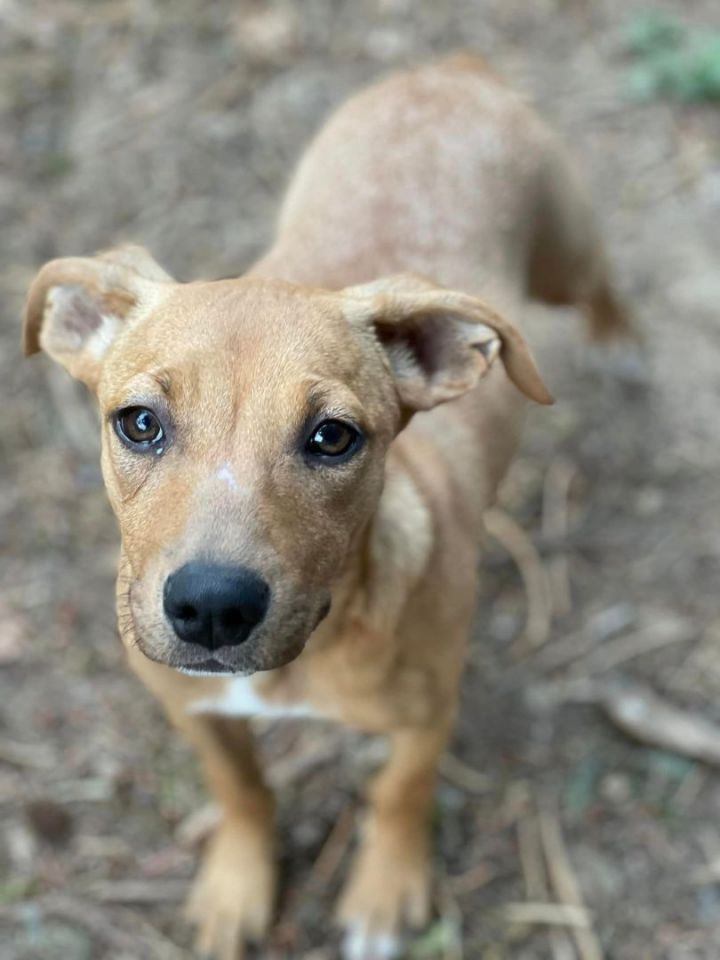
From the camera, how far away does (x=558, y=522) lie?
6.06 m

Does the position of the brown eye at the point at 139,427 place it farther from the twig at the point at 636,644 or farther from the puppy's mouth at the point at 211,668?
the twig at the point at 636,644

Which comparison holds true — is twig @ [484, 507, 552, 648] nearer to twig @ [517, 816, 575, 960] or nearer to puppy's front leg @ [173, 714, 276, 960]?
twig @ [517, 816, 575, 960]

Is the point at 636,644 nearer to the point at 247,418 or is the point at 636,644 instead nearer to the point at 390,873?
the point at 390,873

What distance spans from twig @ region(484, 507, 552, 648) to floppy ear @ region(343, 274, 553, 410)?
211 cm

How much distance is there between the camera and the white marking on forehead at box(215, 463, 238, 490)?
2.91m

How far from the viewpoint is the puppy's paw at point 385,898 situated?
4691mm

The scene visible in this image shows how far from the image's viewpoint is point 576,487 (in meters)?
6.19

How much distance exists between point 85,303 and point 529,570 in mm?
2960

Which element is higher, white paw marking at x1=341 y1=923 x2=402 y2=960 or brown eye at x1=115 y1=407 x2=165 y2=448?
brown eye at x1=115 y1=407 x2=165 y2=448

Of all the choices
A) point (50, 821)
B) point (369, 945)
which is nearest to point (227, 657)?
point (369, 945)

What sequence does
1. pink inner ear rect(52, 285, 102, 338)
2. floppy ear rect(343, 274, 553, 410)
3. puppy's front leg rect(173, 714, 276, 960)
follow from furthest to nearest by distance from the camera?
1. puppy's front leg rect(173, 714, 276, 960)
2. pink inner ear rect(52, 285, 102, 338)
3. floppy ear rect(343, 274, 553, 410)

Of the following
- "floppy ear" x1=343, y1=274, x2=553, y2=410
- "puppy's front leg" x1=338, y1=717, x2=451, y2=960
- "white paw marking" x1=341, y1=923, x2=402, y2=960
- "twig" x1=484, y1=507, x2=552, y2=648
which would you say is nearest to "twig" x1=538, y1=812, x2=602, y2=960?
"puppy's front leg" x1=338, y1=717, x2=451, y2=960

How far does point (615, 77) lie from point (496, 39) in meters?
0.88

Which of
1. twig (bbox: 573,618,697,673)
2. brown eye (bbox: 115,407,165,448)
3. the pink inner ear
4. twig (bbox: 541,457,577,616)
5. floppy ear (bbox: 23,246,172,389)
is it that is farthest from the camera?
twig (bbox: 541,457,577,616)
